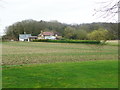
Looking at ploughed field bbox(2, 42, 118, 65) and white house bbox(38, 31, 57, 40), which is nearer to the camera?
ploughed field bbox(2, 42, 118, 65)

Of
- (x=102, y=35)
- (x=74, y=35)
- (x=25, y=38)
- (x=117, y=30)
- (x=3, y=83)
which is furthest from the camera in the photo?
(x=25, y=38)

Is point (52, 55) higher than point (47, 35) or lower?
lower

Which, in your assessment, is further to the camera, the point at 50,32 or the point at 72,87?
the point at 50,32

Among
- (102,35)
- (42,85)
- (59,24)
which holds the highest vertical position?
(59,24)

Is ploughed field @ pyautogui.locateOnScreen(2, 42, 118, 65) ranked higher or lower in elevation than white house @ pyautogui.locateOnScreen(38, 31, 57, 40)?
lower

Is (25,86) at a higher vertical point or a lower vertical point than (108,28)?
lower

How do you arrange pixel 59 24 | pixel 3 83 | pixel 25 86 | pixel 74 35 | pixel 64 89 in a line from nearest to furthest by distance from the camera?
pixel 64 89 → pixel 25 86 → pixel 3 83 → pixel 74 35 → pixel 59 24

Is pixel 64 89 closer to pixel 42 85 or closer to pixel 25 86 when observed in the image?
pixel 42 85

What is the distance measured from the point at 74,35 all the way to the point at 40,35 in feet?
102

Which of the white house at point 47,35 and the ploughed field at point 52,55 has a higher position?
the white house at point 47,35

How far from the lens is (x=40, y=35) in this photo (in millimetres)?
106812

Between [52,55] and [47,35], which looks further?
[47,35]

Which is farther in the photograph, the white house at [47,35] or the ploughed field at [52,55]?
the white house at [47,35]

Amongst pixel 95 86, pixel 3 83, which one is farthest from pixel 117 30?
pixel 3 83
